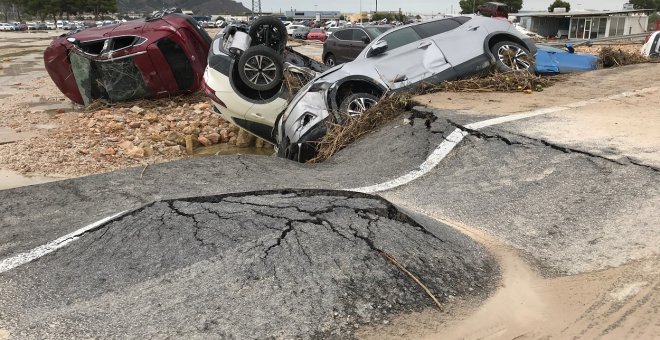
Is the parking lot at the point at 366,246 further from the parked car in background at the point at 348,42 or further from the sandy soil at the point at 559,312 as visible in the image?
the parked car in background at the point at 348,42

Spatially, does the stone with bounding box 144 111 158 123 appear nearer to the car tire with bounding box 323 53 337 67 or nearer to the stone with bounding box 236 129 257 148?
the stone with bounding box 236 129 257 148

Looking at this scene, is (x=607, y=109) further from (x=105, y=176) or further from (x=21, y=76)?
(x=21, y=76)

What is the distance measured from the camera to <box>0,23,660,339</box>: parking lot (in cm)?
302

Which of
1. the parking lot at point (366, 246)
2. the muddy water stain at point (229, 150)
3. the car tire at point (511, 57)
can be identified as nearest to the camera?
the parking lot at point (366, 246)

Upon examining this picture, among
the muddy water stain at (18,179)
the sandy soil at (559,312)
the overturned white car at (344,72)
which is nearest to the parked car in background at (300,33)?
the overturned white car at (344,72)

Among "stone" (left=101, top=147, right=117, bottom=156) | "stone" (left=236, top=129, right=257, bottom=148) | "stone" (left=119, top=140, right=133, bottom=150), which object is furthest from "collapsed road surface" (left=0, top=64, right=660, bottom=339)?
"stone" (left=119, top=140, right=133, bottom=150)

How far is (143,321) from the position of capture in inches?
117

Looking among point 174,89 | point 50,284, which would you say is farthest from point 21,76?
point 50,284

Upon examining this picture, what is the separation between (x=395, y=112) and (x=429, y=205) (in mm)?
3066

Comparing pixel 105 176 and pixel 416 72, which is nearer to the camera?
pixel 105 176

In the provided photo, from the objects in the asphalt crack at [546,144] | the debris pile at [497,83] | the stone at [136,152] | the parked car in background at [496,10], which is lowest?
the stone at [136,152]

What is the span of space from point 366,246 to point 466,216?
1472mm

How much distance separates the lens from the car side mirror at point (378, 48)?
27.5ft

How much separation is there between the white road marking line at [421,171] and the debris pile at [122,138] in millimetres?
5588
